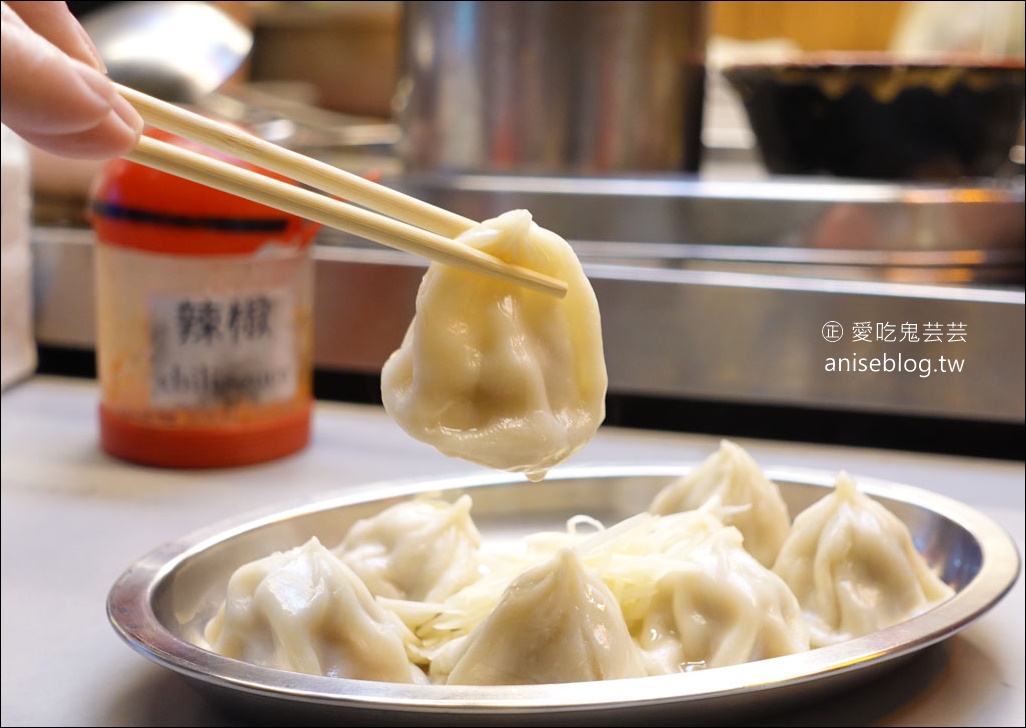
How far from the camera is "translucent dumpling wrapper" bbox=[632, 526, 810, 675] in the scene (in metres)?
1.01

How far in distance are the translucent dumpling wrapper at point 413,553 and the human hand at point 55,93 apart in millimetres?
609

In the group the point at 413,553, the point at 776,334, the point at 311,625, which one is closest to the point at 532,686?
the point at 311,625

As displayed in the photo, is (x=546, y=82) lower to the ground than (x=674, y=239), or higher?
higher

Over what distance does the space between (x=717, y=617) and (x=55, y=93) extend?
694 mm

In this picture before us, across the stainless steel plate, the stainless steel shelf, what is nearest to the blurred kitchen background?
the stainless steel shelf

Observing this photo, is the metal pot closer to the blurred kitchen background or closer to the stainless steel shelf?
the blurred kitchen background

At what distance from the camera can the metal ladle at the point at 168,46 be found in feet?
6.20

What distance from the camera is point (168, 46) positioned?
6.28ft

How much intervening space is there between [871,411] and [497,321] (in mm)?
1064

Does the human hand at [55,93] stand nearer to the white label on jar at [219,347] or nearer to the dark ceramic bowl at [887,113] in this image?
the white label on jar at [219,347]

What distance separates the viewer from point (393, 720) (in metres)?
0.83

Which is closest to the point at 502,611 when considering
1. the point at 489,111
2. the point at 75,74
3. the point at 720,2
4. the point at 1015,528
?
the point at 75,74

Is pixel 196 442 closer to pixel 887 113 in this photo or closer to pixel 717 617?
pixel 717 617

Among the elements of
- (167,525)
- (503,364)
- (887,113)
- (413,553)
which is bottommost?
(167,525)
